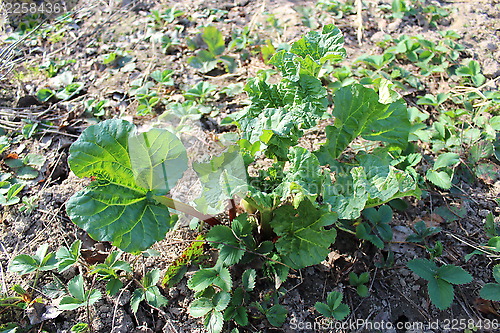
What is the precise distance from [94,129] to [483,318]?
2.23 metres

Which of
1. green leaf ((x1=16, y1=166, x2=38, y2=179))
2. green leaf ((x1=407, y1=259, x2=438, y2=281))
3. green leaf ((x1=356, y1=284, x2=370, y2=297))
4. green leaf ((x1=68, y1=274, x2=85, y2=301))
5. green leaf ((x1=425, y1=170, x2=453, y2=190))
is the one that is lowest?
green leaf ((x1=356, y1=284, x2=370, y2=297))

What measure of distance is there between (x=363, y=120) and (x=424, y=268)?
867 millimetres

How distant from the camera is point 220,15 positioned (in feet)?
13.5

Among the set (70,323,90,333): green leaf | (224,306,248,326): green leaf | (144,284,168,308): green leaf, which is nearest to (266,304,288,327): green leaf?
(224,306,248,326): green leaf

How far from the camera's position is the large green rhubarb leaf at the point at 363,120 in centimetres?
214

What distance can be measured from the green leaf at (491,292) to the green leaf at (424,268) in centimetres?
24

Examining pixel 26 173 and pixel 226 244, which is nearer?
pixel 226 244

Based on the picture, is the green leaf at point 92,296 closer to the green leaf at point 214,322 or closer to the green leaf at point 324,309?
the green leaf at point 214,322

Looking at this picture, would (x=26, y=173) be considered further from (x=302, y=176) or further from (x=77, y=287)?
(x=302, y=176)

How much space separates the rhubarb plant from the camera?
182 cm

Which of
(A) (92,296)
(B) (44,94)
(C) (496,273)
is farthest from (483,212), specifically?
(B) (44,94)

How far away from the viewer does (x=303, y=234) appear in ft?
6.52

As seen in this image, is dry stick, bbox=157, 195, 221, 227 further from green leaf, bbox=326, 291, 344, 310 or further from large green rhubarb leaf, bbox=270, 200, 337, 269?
green leaf, bbox=326, 291, 344, 310

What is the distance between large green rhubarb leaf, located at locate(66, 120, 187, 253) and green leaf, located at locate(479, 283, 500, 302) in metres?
1.64
